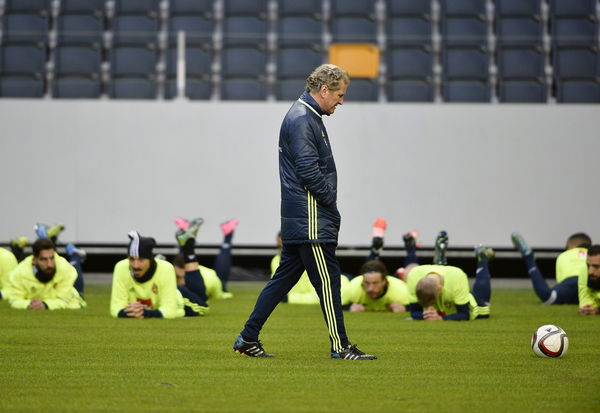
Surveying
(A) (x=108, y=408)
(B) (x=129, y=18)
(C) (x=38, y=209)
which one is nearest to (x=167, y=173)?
(C) (x=38, y=209)

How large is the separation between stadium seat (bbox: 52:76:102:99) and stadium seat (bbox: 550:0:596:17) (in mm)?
8741

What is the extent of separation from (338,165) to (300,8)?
389cm

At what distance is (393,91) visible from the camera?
18.8 meters

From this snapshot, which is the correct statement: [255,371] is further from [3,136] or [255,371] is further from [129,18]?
[129,18]

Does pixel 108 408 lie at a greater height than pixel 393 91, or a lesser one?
lesser

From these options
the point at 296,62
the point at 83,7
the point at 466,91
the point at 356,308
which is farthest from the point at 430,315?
the point at 83,7

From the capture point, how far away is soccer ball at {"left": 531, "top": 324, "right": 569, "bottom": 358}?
25.3 feet

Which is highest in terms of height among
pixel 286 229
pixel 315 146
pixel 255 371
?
pixel 315 146

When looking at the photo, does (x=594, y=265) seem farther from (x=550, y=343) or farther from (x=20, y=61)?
(x=20, y=61)

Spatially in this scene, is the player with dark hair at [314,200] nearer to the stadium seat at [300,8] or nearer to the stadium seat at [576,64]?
the stadium seat at [576,64]

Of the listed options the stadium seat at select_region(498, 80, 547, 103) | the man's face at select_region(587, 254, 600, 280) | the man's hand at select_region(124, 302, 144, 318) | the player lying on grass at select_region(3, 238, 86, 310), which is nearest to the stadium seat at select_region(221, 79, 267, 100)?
the stadium seat at select_region(498, 80, 547, 103)

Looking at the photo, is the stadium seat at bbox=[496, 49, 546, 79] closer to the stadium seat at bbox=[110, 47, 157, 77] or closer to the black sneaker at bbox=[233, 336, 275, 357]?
the stadium seat at bbox=[110, 47, 157, 77]

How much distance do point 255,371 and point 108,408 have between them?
1639 millimetres

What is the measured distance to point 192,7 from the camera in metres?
20.0
